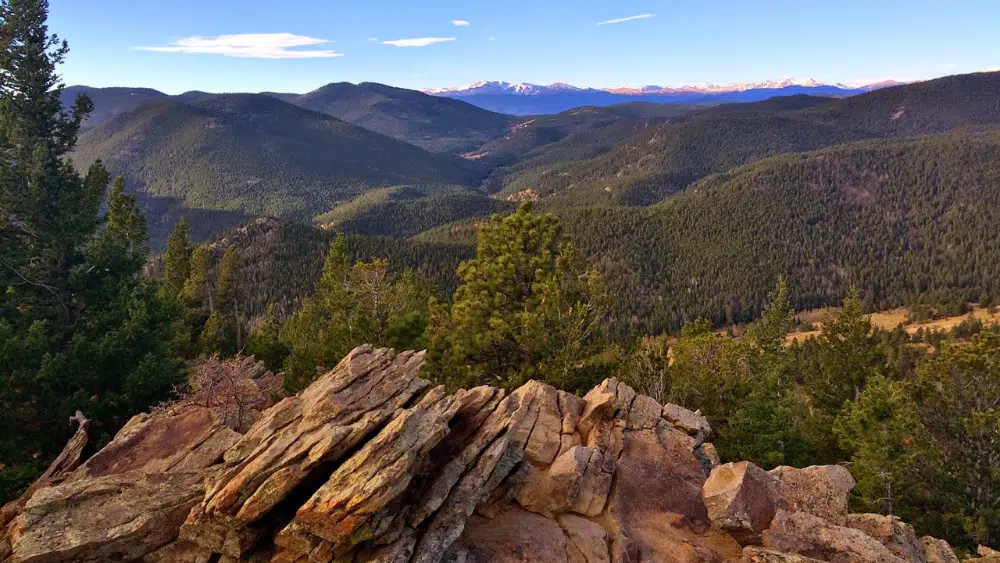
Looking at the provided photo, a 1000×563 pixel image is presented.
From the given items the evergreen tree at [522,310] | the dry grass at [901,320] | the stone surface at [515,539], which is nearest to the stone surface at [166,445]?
the stone surface at [515,539]

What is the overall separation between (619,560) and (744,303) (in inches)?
7395

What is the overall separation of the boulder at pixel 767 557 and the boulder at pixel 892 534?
13.6 ft

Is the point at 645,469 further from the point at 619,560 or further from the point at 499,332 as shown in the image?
the point at 499,332

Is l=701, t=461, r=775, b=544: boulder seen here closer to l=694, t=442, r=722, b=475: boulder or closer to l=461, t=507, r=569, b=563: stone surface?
l=694, t=442, r=722, b=475: boulder

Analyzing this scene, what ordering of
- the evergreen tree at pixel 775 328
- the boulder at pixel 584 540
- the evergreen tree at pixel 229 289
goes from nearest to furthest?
1. the boulder at pixel 584 540
2. the evergreen tree at pixel 775 328
3. the evergreen tree at pixel 229 289

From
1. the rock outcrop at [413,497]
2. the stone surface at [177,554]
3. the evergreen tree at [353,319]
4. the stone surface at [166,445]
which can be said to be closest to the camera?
the rock outcrop at [413,497]

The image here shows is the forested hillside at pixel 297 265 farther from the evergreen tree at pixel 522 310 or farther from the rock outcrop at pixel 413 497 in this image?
the rock outcrop at pixel 413 497

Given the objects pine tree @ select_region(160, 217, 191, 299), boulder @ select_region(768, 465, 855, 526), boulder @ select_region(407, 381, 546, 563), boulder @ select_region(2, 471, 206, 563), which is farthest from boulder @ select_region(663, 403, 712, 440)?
pine tree @ select_region(160, 217, 191, 299)

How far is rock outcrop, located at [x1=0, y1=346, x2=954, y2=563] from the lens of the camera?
14602mm

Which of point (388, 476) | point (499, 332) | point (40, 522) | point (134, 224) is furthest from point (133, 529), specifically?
point (134, 224)

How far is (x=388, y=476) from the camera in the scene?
14016mm

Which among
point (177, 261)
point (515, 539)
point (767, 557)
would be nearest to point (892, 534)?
point (767, 557)

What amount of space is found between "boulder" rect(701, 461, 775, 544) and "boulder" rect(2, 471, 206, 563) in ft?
54.1

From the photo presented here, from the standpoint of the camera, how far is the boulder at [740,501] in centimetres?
1642
